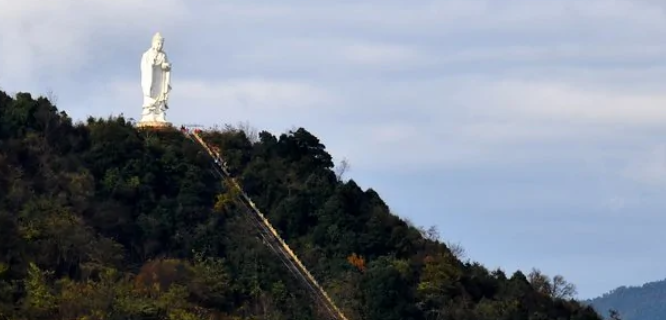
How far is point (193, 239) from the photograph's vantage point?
70938mm

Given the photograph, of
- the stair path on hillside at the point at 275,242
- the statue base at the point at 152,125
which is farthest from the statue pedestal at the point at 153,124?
the stair path on hillside at the point at 275,242

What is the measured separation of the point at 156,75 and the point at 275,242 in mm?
8043

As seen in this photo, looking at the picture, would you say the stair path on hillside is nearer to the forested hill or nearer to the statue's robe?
the forested hill

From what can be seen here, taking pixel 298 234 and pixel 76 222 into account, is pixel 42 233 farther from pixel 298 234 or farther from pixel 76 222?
pixel 298 234

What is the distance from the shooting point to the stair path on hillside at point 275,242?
226ft

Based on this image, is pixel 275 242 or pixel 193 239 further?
pixel 275 242

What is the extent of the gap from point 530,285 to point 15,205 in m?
18.9

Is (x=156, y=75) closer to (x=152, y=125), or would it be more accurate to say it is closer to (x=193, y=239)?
(x=152, y=125)

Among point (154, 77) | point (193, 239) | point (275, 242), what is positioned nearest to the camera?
point (193, 239)

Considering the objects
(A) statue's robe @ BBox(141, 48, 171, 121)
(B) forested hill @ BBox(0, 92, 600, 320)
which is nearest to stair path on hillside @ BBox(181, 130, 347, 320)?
(B) forested hill @ BBox(0, 92, 600, 320)

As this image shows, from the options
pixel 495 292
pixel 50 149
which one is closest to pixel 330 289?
pixel 495 292

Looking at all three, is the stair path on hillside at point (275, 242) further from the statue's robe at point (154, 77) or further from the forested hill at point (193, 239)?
the statue's robe at point (154, 77)

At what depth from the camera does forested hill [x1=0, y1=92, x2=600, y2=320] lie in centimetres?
6575

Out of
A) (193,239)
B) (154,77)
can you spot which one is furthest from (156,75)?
(193,239)
